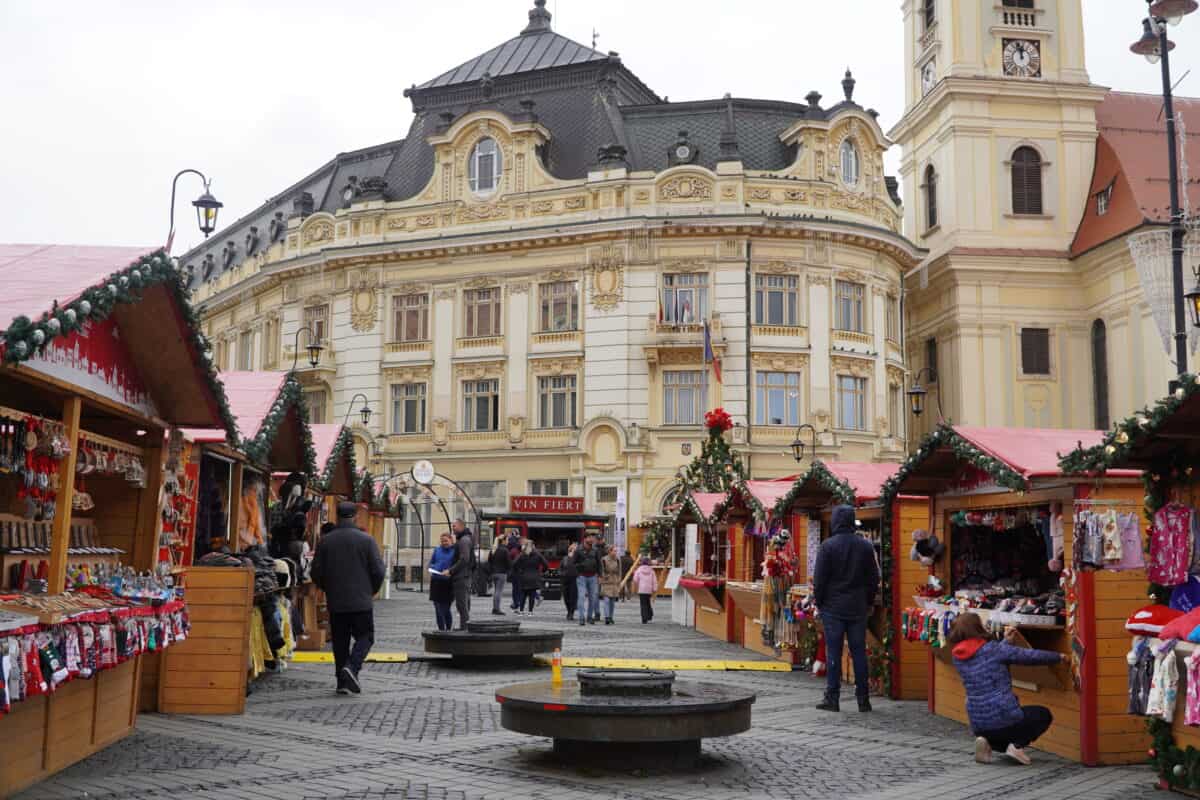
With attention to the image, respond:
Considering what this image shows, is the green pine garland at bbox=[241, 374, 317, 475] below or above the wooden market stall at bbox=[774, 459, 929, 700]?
above

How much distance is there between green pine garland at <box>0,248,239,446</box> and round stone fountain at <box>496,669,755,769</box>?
385 cm

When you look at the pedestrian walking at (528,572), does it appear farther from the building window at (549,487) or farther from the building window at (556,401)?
the building window at (556,401)

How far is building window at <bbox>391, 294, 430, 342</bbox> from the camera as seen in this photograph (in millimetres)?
49656

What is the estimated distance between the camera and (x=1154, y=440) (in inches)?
375

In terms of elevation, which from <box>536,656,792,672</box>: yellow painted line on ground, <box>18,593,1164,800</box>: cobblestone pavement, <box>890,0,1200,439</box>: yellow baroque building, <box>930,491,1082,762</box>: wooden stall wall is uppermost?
<box>890,0,1200,439</box>: yellow baroque building


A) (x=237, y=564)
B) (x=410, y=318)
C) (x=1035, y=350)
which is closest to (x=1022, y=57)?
(x=1035, y=350)

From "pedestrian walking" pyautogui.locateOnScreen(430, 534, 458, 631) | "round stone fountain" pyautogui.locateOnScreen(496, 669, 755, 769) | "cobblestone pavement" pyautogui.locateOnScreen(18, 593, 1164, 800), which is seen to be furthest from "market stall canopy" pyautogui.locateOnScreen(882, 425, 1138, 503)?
"pedestrian walking" pyautogui.locateOnScreen(430, 534, 458, 631)

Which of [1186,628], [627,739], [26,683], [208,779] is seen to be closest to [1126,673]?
[1186,628]

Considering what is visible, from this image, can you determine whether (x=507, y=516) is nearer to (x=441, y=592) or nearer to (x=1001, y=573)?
(x=441, y=592)

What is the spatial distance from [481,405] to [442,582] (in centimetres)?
2778

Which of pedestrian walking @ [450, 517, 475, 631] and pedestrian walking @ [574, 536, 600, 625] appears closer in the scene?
pedestrian walking @ [450, 517, 475, 631]

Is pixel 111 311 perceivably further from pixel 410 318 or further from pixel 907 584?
pixel 410 318

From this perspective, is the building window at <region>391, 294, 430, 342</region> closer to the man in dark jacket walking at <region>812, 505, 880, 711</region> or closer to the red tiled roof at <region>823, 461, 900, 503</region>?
the red tiled roof at <region>823, 461, 900, 503</region>

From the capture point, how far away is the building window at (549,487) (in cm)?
4647
